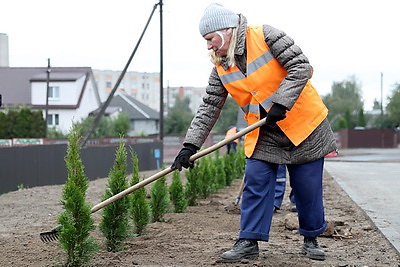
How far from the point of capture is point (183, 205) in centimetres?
916

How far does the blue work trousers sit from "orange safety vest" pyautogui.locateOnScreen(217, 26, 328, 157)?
0.62ft

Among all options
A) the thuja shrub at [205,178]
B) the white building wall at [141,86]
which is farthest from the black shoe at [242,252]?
the white building wall at [141,86]

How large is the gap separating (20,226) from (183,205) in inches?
78.9

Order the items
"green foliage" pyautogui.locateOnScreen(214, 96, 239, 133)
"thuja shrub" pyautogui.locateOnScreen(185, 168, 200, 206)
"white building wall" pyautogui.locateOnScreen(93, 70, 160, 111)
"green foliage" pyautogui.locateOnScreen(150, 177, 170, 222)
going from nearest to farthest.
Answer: "green foliage" pyautogui.locateOnScreen(150, 177, 170, 222), "thuja shrub" pyautogui.locateOnScreen(185, 168, 200, 206), "green foliage" pyautogui.locateOnScreen(214, 96, 239, 133), "white building wall" pyautogui.locateOnScreen(93, 70, 160, 111)

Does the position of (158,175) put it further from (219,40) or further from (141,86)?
(141,86)

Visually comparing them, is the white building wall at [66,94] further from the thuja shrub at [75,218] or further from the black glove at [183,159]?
the thuja shrub at [75,218]

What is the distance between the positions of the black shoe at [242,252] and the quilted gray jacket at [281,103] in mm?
645

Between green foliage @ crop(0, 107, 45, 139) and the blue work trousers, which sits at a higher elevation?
green foliage @ crop(0, 107, 45, 139)

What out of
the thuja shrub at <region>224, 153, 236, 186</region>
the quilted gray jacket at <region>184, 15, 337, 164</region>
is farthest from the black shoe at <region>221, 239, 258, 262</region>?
the thuja shrub at <region>224, 153, 236, 186</region>

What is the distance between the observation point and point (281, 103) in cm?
521

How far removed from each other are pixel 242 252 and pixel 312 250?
0.59 meters

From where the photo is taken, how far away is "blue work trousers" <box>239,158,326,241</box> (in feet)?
18.1

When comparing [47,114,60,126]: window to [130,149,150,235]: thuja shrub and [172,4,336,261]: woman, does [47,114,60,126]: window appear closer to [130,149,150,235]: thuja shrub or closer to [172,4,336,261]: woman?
[130,149,150,235]: thuja shrub

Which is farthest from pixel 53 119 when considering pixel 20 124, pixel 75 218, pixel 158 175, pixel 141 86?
pixel 141 86
